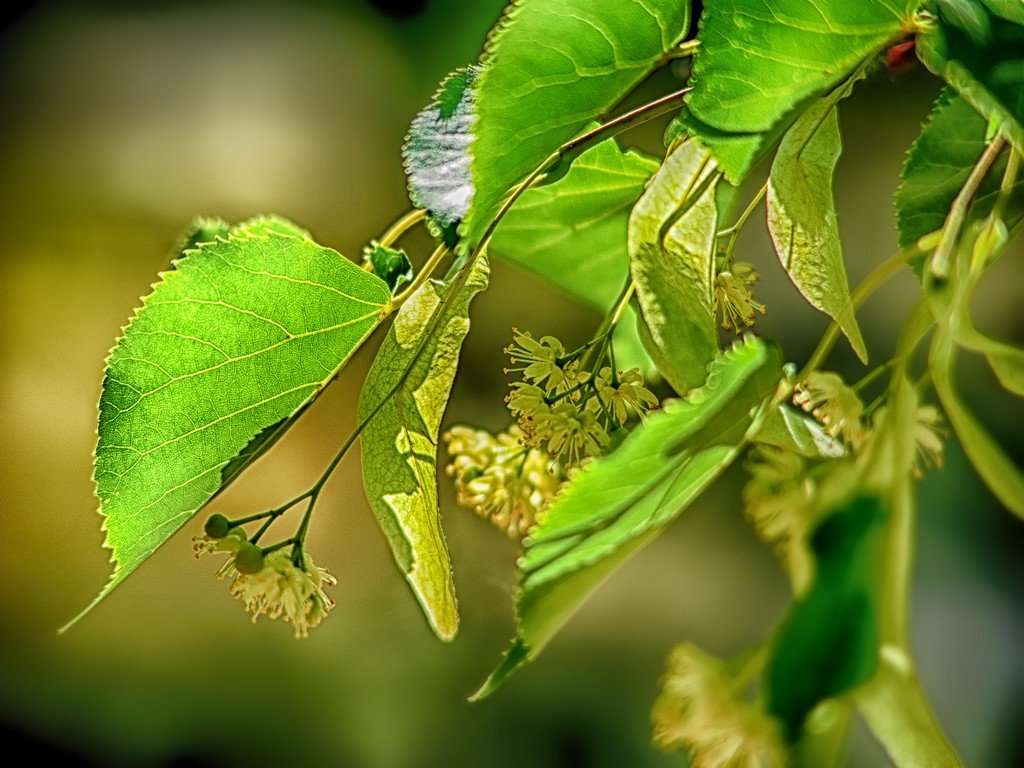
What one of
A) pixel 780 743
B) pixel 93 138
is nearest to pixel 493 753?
pixel 93 138

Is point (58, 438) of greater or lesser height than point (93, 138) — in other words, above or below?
below

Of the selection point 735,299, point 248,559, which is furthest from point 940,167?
point 248,559

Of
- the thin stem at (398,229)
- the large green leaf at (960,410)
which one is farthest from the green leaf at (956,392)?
the thin stem at (398,229)

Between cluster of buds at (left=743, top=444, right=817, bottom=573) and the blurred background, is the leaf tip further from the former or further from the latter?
the blurred background

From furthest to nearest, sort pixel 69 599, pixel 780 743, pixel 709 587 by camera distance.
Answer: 1. pixel 69 599
2. pixel 709 587
3. pixel 780 743

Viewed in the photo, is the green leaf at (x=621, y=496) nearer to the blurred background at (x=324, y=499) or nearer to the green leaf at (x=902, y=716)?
the green leaf at (x=902, y=716)

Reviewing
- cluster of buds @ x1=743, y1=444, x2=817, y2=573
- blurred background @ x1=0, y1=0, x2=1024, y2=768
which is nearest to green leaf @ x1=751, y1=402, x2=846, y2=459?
cluster of buds @ x1=743, y1=444, x2=817, y2=573

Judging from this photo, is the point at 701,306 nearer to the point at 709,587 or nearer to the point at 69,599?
the point at 709,587

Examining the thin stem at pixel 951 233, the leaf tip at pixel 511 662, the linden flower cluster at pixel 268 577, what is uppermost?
the thin stem at pixel 951 233
